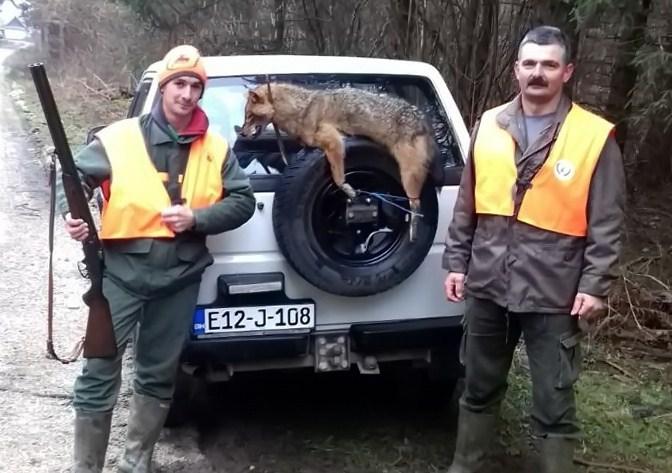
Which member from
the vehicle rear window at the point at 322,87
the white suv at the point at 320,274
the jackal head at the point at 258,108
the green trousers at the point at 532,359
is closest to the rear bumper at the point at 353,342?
the white suv at the point at 320,274

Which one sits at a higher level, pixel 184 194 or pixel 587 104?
pixel 184 194

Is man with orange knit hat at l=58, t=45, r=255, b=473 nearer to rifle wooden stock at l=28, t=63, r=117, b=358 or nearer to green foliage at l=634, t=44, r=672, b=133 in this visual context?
rifle wooden stock at l=28, t=63, r=117, b=358

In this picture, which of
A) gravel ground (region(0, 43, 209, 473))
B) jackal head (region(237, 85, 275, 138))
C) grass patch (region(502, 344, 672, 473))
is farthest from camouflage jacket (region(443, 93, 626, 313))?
gravel ground (region(0, 43, 209, 473))

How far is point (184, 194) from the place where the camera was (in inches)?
155

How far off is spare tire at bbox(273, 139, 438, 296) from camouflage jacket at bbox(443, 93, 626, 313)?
39cm

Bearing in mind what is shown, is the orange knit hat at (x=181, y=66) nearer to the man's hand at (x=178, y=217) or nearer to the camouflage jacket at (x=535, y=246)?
the man's hand at (x=178, y=217)

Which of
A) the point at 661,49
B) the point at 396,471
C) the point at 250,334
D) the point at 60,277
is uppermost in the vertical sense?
the point at 661,49

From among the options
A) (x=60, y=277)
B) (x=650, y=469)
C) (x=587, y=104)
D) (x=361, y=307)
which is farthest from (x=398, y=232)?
(x=587, y=104)

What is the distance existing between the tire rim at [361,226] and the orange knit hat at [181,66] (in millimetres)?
839

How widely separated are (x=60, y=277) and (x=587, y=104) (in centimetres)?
608

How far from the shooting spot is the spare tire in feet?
13.8

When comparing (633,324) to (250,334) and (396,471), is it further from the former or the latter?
(250,334)

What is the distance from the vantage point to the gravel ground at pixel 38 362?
15.4ft

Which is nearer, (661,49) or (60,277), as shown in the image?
(661,49)
